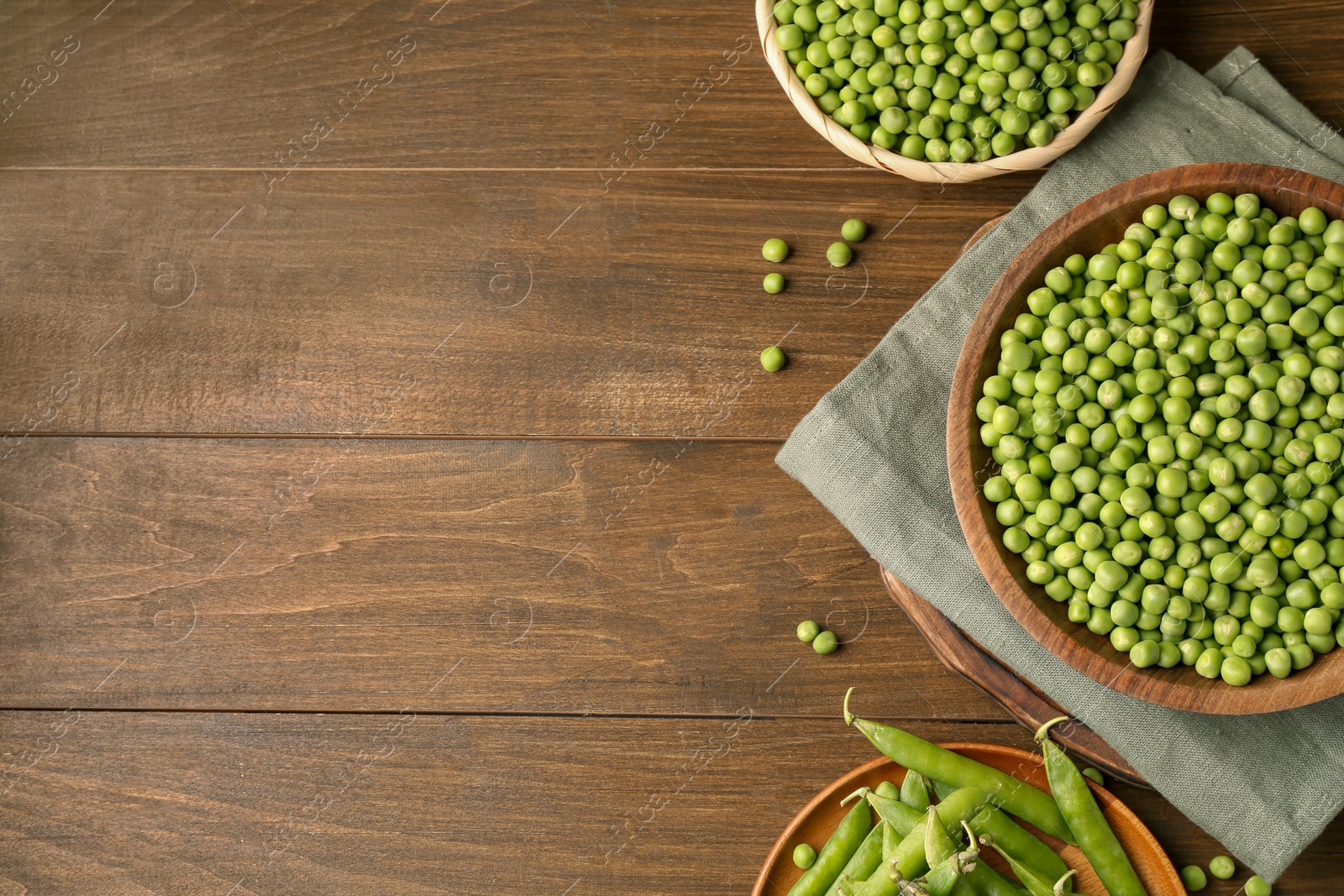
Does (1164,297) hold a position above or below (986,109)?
below

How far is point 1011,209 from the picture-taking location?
188 centimetres

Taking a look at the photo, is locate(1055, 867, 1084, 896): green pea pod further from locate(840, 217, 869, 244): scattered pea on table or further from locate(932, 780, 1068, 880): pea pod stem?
locate(840, 217, 869, 244): scattered pea on table

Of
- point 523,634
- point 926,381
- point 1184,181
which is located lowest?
point 523,634

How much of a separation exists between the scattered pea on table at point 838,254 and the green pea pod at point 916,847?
1.04 meters

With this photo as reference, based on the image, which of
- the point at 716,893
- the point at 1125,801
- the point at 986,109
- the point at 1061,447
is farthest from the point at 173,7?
the point at 1125,801

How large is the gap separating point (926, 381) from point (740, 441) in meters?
0.40

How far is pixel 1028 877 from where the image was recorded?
1.62 meters

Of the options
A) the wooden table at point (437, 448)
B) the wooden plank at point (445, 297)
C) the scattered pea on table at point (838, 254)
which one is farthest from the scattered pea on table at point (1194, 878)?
the scattered pea on table at point (838, 254)

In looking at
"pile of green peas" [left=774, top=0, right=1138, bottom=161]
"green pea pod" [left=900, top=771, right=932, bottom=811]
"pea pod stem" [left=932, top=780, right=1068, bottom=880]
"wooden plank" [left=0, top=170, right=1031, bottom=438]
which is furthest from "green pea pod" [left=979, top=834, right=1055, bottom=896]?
"pile of green peas" [left=774, top=0, right=1138, bottom=161]

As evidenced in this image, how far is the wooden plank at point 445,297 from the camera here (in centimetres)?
194

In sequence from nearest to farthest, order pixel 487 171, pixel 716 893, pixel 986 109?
pixel 986 109, pixel 716 893, pixel 487 171

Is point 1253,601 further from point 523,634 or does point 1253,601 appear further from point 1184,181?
point 523,634

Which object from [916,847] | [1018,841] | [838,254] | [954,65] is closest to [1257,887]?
[1018,841]

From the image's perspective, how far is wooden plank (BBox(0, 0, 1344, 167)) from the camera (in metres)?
2.00
